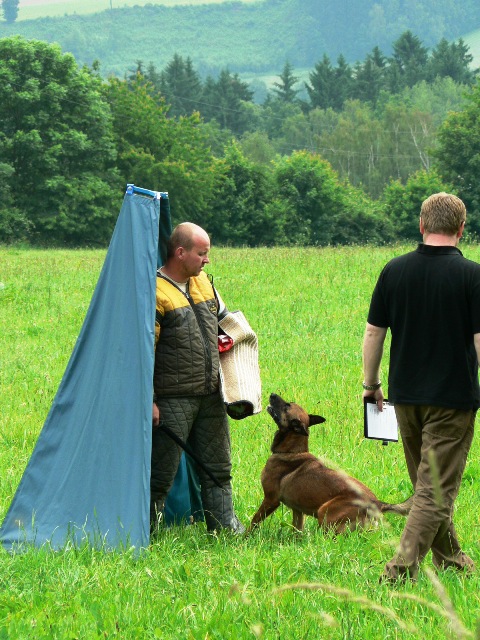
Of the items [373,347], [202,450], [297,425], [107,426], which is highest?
[373,347]

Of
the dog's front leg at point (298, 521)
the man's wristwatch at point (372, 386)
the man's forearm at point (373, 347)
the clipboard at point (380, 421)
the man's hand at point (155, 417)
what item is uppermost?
the man's forearm at point (373, 347)

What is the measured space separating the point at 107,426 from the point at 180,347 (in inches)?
25.0

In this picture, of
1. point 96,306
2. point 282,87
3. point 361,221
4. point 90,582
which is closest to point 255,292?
point 96,306

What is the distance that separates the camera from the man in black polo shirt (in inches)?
178

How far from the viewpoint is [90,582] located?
448 cm

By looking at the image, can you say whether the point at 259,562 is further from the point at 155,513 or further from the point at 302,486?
the point at 155,513

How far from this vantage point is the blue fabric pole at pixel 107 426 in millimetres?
5344

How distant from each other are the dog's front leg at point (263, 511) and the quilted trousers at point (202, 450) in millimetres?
196

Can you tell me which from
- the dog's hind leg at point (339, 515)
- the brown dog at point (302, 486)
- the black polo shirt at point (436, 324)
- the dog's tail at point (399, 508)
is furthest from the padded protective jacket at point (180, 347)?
the black polo shirt at point (436, 324)

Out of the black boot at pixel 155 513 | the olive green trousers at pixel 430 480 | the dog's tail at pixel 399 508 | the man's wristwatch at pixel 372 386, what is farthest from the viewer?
the black boot at pixel 155 513

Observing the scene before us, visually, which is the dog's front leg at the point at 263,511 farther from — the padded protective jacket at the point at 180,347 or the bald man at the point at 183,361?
the padded protective jacket at the point at 180,347

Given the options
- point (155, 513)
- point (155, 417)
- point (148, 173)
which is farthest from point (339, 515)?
point (148, 173)

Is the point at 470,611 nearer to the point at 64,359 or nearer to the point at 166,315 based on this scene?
the point at 166,315

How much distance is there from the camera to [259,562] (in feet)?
16.2
